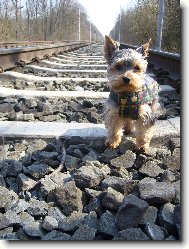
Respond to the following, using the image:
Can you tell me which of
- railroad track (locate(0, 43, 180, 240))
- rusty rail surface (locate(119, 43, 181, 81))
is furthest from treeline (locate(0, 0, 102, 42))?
railroad track (locate(0, 43, 180, 240))

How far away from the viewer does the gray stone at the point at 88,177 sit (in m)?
2.96

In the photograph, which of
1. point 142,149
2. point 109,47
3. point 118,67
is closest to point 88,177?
point 142,149

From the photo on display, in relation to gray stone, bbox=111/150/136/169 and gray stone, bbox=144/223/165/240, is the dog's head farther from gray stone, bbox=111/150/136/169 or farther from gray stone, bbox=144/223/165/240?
gray stone, bbox=144/223/165/240

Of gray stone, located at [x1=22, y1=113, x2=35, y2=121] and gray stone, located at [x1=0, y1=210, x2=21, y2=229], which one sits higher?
gray stone, located at [x1=22, y1=113, x2=35, y2=121]

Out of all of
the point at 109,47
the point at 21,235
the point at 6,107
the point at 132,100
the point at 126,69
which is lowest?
the point at 21,235

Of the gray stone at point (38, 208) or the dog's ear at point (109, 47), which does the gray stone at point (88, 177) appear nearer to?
the gray stone at point (38, 208)

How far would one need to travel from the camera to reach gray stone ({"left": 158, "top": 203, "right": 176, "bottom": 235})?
7.86 feet

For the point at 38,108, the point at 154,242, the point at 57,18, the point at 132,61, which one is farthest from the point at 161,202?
the point at 57,18

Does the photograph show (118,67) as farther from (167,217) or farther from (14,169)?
(167,217)

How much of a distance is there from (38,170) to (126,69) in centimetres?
117

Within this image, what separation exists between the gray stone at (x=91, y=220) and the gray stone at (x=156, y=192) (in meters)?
0.35

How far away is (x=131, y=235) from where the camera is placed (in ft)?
7.41

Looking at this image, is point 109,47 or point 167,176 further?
point 109,47

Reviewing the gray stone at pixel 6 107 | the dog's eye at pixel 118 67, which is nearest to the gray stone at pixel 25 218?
the dog's eye at pixel 118 67
